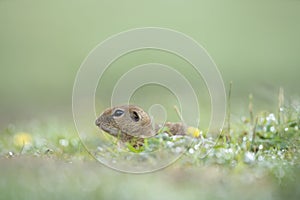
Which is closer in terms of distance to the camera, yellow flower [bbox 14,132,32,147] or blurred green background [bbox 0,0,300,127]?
yellow flower [bbox 14,132,32,147]

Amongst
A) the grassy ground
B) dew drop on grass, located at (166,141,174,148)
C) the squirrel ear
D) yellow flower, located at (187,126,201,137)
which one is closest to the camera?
the grassy ground

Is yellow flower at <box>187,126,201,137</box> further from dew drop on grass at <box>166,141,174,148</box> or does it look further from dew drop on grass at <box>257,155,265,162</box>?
dew drop on grass at <box>257,155,265,162</box>

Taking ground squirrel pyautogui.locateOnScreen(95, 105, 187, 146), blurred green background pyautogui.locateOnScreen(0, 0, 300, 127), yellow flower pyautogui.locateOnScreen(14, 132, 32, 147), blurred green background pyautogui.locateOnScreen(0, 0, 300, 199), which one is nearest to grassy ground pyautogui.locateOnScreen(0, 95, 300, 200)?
yellow flower pyautogui.locateOnScreen(14, 132, 32, 147)

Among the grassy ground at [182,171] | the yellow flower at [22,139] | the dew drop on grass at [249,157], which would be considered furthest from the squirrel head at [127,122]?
the dew drop on grass at [249,157]

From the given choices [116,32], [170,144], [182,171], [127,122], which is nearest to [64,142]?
[127,122]

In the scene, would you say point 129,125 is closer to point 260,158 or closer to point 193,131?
point 193,131
